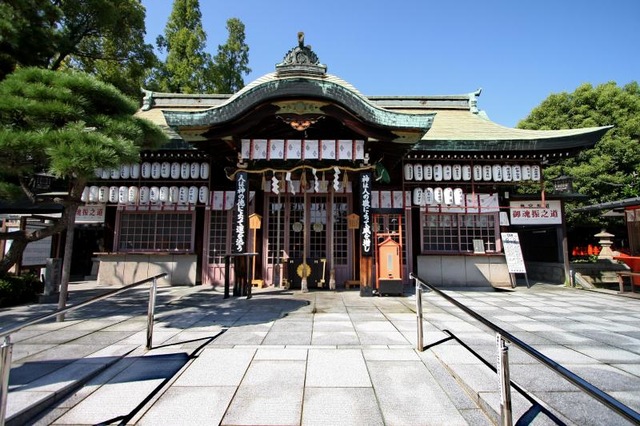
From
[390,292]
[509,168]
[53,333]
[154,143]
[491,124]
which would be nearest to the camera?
[53,333]

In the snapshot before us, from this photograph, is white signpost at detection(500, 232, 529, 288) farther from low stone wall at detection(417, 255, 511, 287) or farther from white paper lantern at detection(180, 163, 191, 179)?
white paper lantern at detection(180, 163, 191, 179)

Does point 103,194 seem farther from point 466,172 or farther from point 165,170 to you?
point 466,172

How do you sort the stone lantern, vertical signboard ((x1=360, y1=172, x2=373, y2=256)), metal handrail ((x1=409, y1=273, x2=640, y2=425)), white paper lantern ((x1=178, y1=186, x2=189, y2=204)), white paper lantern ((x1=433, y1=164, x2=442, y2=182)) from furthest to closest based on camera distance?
the stone lantern → white paper lantern ((x1=433, y1=164, x2=442, y2=182)) → white paper lantern ((x1=178, y1=186, x2=189, y2=204)) → vertical signboard ((x1=360, y1=172, x2=373, y2=256)) → metal handrail ((x1=409, y1=273, x2=640, y2=425))

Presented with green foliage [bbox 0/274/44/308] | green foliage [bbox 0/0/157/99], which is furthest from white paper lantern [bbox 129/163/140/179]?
green foliage [bbox 0/274/44/308]

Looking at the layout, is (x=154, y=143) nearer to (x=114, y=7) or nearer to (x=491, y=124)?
(x=114, y=7)

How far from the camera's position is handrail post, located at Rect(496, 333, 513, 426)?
2531 millimetres

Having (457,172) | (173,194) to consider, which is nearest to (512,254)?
(457,172)

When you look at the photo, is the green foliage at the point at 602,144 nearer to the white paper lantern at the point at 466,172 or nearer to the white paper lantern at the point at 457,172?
the white paper lantern at the point at 466,172

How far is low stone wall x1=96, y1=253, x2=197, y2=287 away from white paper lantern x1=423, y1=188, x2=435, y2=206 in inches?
365

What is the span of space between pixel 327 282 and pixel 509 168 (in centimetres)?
817

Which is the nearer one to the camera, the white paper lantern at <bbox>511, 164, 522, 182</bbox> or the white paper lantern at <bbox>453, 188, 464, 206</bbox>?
the white paper lantern at <bbox>453, 188, 464, 206</bbox>

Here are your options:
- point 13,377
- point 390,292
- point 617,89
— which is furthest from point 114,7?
point 617,89

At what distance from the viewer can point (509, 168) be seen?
38.7 feet

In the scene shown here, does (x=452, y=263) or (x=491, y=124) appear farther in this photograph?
(x=491, y=124)
